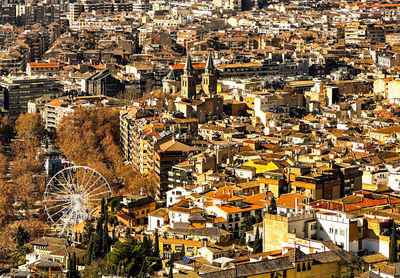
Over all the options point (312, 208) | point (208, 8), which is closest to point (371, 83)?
point (312, 208)

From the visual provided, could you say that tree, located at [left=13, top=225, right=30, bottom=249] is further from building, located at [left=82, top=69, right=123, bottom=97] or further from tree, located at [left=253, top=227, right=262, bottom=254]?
building, located at [left=82, top=69, right=123, bottom=97]

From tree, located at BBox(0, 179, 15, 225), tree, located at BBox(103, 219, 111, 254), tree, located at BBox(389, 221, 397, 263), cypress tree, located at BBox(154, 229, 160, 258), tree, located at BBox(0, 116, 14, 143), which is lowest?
tree, located at BBox(0, 116, 14, 143)

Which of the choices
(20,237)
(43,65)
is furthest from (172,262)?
(43,65)

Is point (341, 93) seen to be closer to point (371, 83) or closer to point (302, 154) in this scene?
point (371, 83)

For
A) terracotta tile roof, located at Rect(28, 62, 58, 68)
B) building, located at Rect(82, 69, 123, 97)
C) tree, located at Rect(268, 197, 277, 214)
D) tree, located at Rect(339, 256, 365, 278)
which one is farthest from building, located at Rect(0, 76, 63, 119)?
tree, located at Rect(339, 256, 365, 278)

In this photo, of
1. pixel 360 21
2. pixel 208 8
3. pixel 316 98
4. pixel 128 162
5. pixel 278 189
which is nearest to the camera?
pixel 278 189
